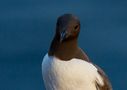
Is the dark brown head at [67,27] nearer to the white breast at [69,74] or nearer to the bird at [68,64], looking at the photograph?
the bird at [68,64]

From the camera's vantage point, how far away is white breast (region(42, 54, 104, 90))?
602cm

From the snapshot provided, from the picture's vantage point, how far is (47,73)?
239 inches

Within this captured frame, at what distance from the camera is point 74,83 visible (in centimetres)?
607

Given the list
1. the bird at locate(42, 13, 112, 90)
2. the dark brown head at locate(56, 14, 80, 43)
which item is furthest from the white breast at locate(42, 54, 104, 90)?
the dark brown head at locate(56, 14, 80, 43)

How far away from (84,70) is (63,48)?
7.0 inches

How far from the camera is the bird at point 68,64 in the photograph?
590 cm

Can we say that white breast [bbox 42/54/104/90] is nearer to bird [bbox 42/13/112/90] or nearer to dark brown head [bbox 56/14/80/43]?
bird [bbox 42/13/112/90]

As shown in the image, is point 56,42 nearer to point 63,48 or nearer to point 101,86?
point 63,48

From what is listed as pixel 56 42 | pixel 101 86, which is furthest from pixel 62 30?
pixel 101 86

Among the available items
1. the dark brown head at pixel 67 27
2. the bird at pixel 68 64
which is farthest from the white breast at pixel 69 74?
the dark brown head at pixel 67 27

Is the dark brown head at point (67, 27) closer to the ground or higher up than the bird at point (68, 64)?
higher up

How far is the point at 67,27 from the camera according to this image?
5859 millimetres

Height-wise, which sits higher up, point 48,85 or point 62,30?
point 62,30

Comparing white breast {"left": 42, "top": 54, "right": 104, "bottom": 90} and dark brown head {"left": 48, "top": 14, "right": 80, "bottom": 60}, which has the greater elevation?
dark brown head {"left": 48, "top": 14, "right": 80, "bottom": 60}
